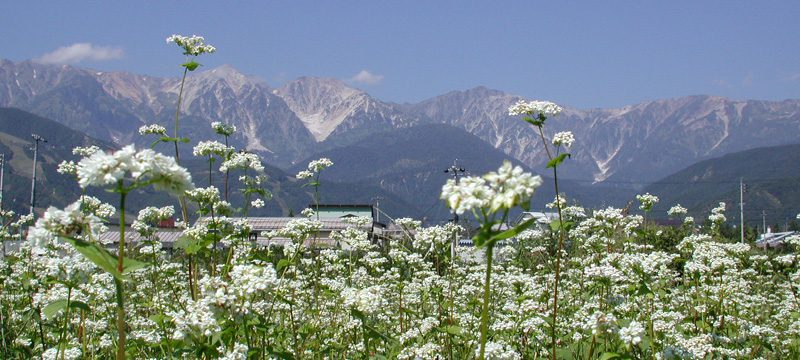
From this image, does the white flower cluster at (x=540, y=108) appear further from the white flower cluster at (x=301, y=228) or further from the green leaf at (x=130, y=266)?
the green leaf at (x=130, y=266)

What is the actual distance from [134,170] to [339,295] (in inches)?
175

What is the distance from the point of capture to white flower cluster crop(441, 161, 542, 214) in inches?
126

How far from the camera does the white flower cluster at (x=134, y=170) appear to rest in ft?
11.2

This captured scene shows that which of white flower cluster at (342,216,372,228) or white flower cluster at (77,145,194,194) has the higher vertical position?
white flower cluster at (77,145,194,194)

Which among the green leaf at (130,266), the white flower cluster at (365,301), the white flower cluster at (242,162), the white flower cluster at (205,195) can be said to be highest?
the white flower cluster at (242,162)

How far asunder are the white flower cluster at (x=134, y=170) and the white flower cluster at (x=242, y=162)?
17.9ft

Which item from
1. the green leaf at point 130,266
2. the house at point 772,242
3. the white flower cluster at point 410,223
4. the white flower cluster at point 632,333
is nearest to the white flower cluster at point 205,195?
the white flower cluster at point 410,223

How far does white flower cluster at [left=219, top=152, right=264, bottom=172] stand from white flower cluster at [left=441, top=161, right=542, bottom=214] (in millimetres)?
6112

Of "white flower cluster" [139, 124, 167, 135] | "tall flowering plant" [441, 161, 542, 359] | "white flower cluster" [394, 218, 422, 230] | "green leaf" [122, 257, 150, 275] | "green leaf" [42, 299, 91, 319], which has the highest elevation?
"white flower cluster" [139, 124, 167, 135]

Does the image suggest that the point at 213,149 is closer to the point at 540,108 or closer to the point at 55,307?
the point at 540,108

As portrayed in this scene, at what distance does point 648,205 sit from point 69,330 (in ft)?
23.3

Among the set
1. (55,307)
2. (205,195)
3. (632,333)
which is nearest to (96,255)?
(55,307)

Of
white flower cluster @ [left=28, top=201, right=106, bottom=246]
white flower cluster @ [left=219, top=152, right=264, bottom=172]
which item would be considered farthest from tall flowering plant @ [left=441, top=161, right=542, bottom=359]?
white flower cluster @ [left=219, top=152, right=264, bottom=172]

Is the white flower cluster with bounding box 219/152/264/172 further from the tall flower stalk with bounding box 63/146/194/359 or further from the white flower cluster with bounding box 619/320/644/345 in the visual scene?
the white flower cluster with bounding box 619/320/644/345
